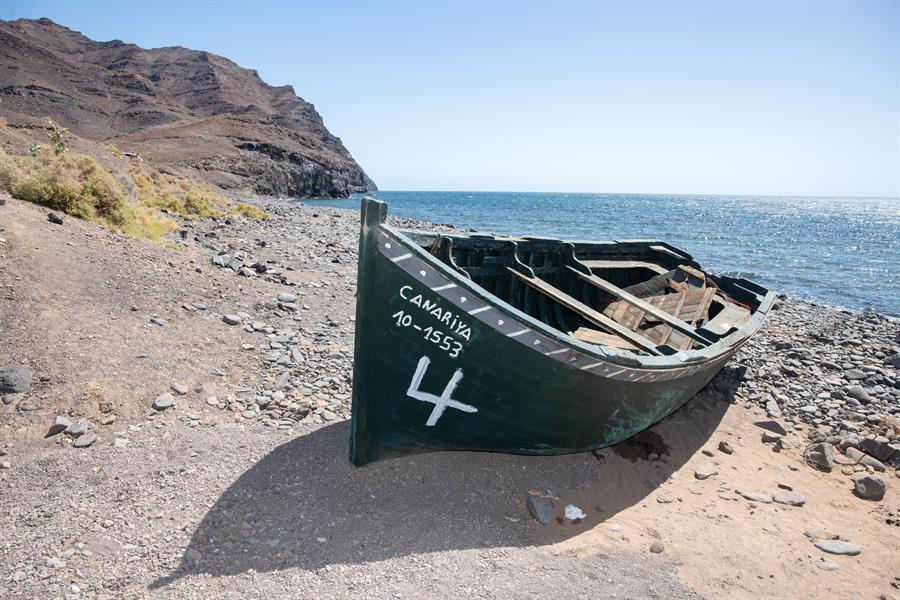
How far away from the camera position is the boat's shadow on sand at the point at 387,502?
3990mm

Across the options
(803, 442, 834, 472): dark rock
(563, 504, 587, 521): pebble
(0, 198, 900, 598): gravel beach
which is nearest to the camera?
(0, 198, 900, 598): gravel beach

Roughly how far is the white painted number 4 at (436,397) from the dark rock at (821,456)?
5.03 metres

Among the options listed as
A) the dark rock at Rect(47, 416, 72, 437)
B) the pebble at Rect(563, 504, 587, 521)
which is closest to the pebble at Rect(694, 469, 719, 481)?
the pebble at Rect(563, 504, 587, 521)

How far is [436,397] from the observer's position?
Result: 4.74m

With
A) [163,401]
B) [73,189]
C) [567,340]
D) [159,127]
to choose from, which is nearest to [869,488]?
[567,340]

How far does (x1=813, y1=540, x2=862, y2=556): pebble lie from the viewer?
4.79 meters

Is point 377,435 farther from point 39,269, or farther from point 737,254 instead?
point 737,254

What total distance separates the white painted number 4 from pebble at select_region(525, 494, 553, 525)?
1.14 meters

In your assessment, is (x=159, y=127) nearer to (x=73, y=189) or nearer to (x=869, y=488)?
(x=73, y=189)

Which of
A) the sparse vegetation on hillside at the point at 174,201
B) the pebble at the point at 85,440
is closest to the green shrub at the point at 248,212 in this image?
the sparse vegetation on hillside at the point at 174,201

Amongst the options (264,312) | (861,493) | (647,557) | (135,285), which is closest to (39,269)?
(135,285)

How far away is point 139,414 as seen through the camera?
531 centimetres

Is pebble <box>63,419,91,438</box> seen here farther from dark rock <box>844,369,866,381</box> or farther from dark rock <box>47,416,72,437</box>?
dark rock <box>844,369,866,381</box>

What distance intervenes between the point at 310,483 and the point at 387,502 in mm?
781
